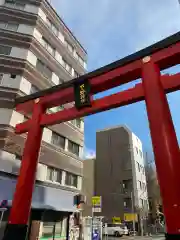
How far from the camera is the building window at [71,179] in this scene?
15.6 m

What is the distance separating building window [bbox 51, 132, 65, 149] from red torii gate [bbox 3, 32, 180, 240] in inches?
198

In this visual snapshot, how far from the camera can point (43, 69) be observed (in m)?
16.7

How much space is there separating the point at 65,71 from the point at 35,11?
17.7 feet

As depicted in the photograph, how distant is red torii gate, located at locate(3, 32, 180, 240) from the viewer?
19.5 ft

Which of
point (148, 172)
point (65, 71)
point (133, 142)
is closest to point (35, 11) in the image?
point (65, 71)

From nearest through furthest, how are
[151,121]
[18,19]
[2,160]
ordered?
[151,121]
[2,160]
[18,19]

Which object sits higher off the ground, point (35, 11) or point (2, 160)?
point (35, 11)

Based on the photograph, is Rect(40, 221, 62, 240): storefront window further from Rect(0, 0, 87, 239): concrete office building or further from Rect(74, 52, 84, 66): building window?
Rect(74, 52, 84, 66): building window

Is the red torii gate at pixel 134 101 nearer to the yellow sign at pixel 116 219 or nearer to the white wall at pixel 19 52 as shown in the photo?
the white wall at pixel 19 52

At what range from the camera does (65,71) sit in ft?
62.1

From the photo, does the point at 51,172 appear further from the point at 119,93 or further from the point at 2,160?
the point at 119,93

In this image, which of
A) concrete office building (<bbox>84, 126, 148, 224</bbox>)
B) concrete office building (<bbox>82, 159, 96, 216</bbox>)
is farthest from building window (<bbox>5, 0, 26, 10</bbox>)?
concrete office building (<bbox>82, 159, 96, 216</bbox>)

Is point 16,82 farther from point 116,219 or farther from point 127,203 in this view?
point 127,203

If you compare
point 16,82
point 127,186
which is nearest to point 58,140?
point 16,82
